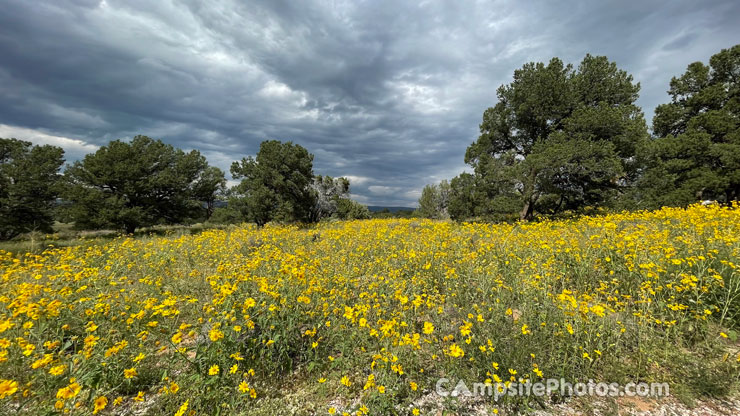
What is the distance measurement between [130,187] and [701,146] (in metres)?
39.3

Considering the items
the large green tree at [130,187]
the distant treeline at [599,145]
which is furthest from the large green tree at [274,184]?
the distant treeline at [599,145]

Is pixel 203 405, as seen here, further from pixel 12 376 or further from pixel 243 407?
pixel 12 376

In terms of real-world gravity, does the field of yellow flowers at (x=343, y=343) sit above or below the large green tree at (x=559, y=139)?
below

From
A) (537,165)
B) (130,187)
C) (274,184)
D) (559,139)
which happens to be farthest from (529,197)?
(130,187)

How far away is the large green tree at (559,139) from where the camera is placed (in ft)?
41.6

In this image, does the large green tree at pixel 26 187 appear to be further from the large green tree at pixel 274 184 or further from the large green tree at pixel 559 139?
the large green tree at pixel 559 139

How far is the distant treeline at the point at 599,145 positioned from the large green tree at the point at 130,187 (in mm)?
26023

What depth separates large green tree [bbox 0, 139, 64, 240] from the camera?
59.5ft

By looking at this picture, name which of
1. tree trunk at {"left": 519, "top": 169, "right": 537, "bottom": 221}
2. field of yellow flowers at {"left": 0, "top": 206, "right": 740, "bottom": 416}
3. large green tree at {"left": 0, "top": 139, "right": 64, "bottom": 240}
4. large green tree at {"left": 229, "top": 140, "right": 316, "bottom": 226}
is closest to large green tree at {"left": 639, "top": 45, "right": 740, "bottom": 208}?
tree trunk at {"left": 519, "top": 169, "right": 537, "bottom": 221}

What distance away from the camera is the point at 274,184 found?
17.9 meters

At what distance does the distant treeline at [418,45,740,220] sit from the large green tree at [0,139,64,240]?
3203cm

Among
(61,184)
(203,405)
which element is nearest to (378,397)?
(203,405)

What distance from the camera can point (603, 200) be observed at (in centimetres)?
1400

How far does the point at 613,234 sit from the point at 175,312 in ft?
24.8
